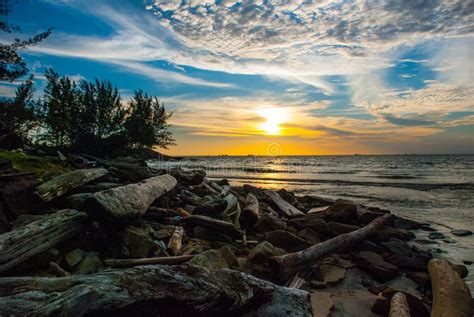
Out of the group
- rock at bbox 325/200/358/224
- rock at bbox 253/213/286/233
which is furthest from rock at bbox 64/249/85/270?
rock at bbox 325/200/358/224

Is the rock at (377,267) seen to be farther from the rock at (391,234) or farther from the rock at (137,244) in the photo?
the rock at (137,244)

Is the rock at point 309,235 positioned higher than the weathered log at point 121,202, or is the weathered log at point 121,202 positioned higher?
the weathered log at point 121,202

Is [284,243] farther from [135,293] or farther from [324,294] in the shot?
[135,293]

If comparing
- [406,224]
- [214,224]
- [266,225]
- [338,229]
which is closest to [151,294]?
[214,224]

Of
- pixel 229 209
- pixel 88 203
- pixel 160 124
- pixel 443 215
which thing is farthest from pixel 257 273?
pixel 160 124

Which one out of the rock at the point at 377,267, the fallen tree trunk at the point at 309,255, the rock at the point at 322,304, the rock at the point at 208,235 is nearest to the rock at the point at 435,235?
the fallen tree trunk at the point at 309,255

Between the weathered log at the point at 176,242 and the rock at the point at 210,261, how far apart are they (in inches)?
32.0

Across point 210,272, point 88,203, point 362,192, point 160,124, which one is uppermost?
point 160,124

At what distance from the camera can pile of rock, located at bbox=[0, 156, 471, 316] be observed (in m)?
2.13

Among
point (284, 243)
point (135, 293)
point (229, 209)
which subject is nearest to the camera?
point (135, 293)

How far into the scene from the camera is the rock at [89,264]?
373 centimetres

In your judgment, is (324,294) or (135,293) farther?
(324,294)

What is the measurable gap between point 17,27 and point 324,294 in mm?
20517

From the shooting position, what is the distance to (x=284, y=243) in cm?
606
